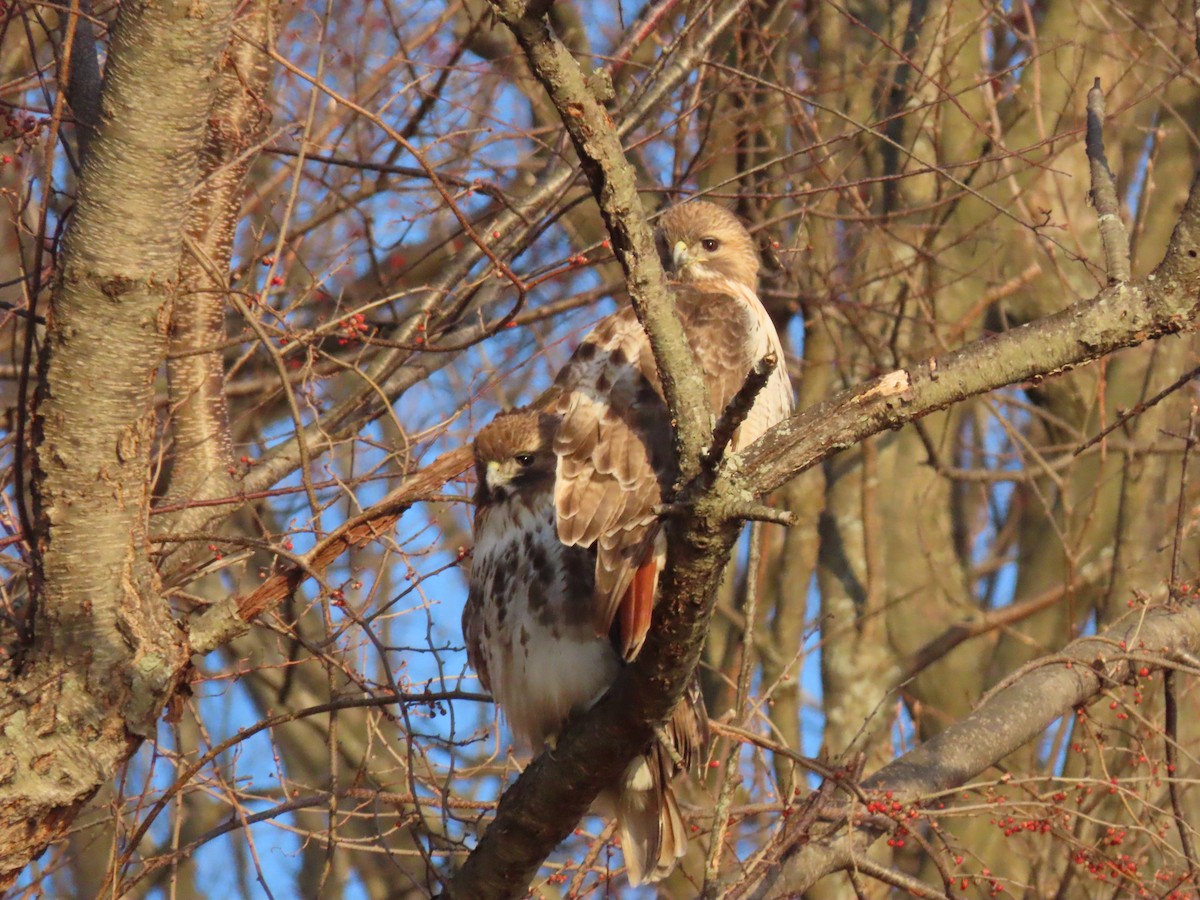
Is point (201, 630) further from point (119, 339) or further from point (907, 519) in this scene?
point (907, 519)

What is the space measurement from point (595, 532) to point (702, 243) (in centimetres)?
201

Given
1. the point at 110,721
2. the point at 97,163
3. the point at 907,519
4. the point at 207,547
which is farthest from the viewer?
the point at 907,519

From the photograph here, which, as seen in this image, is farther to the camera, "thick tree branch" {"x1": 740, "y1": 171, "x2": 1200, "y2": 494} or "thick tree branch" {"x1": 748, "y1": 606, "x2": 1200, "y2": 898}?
"thick tree branch" {"x1": 748, "y1": 606, "x2": 1200, "y2": 898}

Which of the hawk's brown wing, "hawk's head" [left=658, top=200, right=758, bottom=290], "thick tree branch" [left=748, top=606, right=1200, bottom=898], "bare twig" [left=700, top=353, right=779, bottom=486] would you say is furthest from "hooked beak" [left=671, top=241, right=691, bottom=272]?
"bare twig" [left=700, top=353, right=779, bottom=486]

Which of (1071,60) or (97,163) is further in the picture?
(1071,60)

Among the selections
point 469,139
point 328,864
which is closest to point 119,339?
point 328,864

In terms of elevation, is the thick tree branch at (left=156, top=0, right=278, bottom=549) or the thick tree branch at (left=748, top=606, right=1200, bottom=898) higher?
the thick tree branch at (left=156, top=0, right=278, bottom=549)

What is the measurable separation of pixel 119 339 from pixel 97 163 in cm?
38

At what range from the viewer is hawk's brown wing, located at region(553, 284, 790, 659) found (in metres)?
3.32

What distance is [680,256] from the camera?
4.98 m

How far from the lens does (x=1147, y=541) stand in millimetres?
7211

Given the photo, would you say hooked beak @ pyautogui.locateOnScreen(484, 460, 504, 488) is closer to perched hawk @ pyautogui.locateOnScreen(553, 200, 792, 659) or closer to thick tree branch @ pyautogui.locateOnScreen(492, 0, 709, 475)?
perched hawk @ pyautogui.locateOnScreen(553, 200, 792, 659)

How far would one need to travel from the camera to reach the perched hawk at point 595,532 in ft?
11.1

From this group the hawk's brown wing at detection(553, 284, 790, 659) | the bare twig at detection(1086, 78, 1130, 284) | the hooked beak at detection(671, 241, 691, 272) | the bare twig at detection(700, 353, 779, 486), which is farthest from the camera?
the hooked beak at detection(671, 241, 691, 272)
